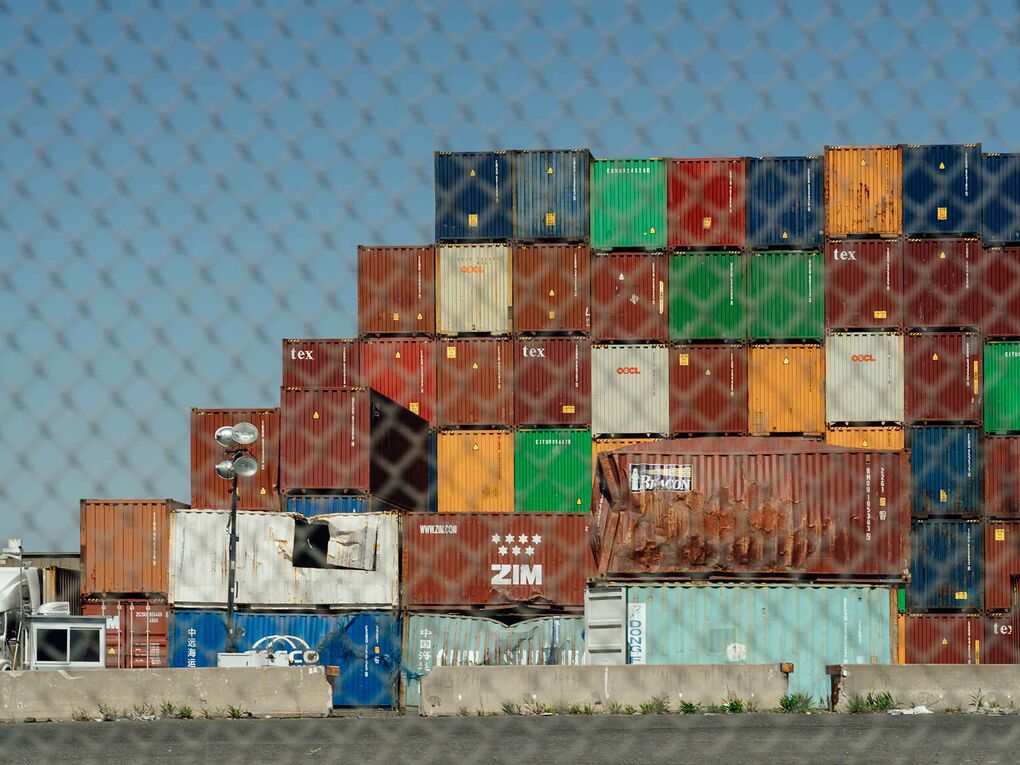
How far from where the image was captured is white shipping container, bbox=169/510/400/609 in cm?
3912

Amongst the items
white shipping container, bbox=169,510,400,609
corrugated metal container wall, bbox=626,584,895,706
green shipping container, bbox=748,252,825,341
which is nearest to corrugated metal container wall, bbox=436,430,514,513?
white shipping container, bbox=169,510,400,609

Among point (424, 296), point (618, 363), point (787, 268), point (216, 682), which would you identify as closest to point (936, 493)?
point (618, 363)

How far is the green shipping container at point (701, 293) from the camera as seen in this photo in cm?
2825

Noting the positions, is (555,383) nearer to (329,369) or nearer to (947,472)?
(329,369)

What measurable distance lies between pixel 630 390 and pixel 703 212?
203 inches

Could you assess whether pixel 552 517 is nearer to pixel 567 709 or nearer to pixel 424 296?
pixel 424 296

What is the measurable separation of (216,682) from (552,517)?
16.3 metres

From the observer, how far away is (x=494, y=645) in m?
39.5

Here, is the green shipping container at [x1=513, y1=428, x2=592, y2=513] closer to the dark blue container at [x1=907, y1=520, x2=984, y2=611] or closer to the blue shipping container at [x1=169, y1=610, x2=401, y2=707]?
the blue shipping container at [x1=169, y1=610, x2=401, y2=707]

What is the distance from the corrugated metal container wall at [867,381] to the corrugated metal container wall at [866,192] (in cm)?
241

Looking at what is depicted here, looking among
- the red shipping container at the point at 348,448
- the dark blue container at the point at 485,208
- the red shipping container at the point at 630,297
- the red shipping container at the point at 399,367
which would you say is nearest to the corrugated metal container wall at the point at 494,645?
the red shipping container at the point at 348,448

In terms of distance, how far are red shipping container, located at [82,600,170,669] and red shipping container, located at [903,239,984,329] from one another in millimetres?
21260

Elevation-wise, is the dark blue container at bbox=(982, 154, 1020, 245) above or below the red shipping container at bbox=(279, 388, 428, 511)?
above

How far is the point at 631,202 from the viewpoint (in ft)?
127
